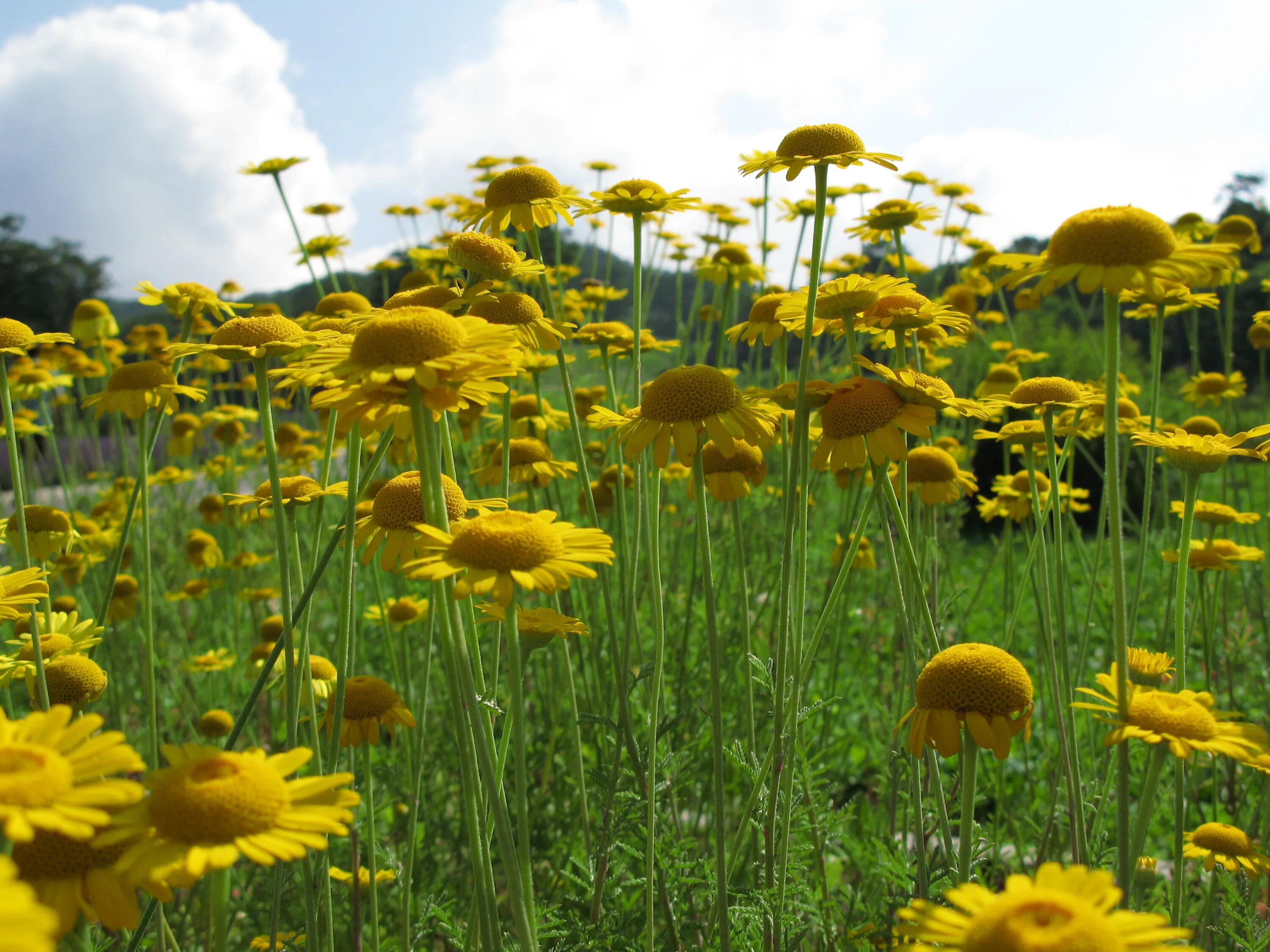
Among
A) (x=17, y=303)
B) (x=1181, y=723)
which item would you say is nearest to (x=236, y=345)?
(x=1181, y=723)

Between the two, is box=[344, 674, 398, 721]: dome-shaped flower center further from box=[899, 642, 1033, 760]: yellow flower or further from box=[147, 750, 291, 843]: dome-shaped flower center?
box=[899, 642, 1033, 760]: yellow flower

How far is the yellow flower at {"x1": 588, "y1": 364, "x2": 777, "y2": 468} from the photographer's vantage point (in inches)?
55.0

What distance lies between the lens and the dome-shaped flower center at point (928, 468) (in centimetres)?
222

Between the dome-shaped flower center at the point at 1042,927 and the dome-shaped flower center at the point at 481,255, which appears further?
the dome-shaped flower center at the point at 481,255

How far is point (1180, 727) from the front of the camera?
1101 millimetres

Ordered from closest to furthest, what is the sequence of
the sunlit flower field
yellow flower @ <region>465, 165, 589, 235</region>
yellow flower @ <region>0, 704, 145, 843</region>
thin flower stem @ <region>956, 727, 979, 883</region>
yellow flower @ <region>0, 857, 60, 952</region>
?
yellow flower @ <region>0, 857, 60, 952</region> → yellow flower @ <region>0, 704, 145, 843</region> → the sunlit flower field → thin flower stem @ <region>956, 727, 979, 883</region> → yellow flower @ <region>465, 165, 589, 235</region>

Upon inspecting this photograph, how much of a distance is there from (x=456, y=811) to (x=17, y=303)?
20914mm

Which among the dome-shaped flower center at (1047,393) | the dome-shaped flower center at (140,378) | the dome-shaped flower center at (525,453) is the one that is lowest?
the dome-shaped flower center at (525,453)

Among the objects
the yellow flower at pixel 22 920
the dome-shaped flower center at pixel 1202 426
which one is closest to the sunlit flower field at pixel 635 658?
the yellow flower at pixel 22 920

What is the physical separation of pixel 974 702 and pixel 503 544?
682 millimetres

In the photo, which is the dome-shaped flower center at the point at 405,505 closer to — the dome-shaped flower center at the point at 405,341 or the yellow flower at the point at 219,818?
the dome-shaped flower center at the point at 405,341

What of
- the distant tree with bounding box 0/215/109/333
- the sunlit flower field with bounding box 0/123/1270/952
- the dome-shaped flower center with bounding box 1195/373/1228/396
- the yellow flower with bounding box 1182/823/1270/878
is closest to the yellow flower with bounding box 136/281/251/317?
the sunlit flower field with bounding box 0/123/1270/952

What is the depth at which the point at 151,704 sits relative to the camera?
1701 millimetres

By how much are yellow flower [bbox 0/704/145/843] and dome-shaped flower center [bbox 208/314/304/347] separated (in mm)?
789
